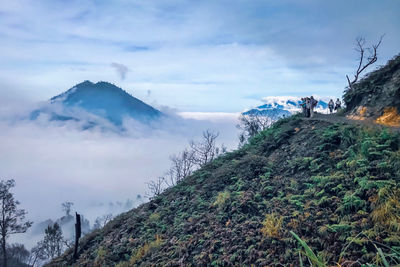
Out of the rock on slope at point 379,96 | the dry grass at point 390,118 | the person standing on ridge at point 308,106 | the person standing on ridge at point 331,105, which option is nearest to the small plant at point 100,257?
the dry grass at point 390,118

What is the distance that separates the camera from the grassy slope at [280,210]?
788cm

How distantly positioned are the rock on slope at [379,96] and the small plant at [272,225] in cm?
807

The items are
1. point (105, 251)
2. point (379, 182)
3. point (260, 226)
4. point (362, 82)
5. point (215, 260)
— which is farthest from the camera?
point (362, 82)

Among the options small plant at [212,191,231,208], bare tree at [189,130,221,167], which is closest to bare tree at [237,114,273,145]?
bare tree at [189,130,221,167]

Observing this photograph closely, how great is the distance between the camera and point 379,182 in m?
8.60

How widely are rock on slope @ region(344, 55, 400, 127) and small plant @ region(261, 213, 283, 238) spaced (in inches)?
318

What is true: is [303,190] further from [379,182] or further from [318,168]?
[379,182]

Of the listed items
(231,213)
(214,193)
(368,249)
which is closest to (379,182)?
(368,249)

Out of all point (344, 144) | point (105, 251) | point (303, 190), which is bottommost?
point (105, 251)

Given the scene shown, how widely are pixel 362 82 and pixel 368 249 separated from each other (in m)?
14.0

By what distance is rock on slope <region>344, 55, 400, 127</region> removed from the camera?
1417 cm

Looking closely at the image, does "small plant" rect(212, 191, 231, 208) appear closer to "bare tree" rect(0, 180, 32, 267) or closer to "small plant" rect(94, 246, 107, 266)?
"small plant" rect(94, 246, 107, 266)

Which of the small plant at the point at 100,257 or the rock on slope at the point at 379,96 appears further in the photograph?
the rock on slope at the point at 379,96

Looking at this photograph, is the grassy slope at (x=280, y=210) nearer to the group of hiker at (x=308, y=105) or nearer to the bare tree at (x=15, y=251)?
the group of hiker at (x=308, y=105)
